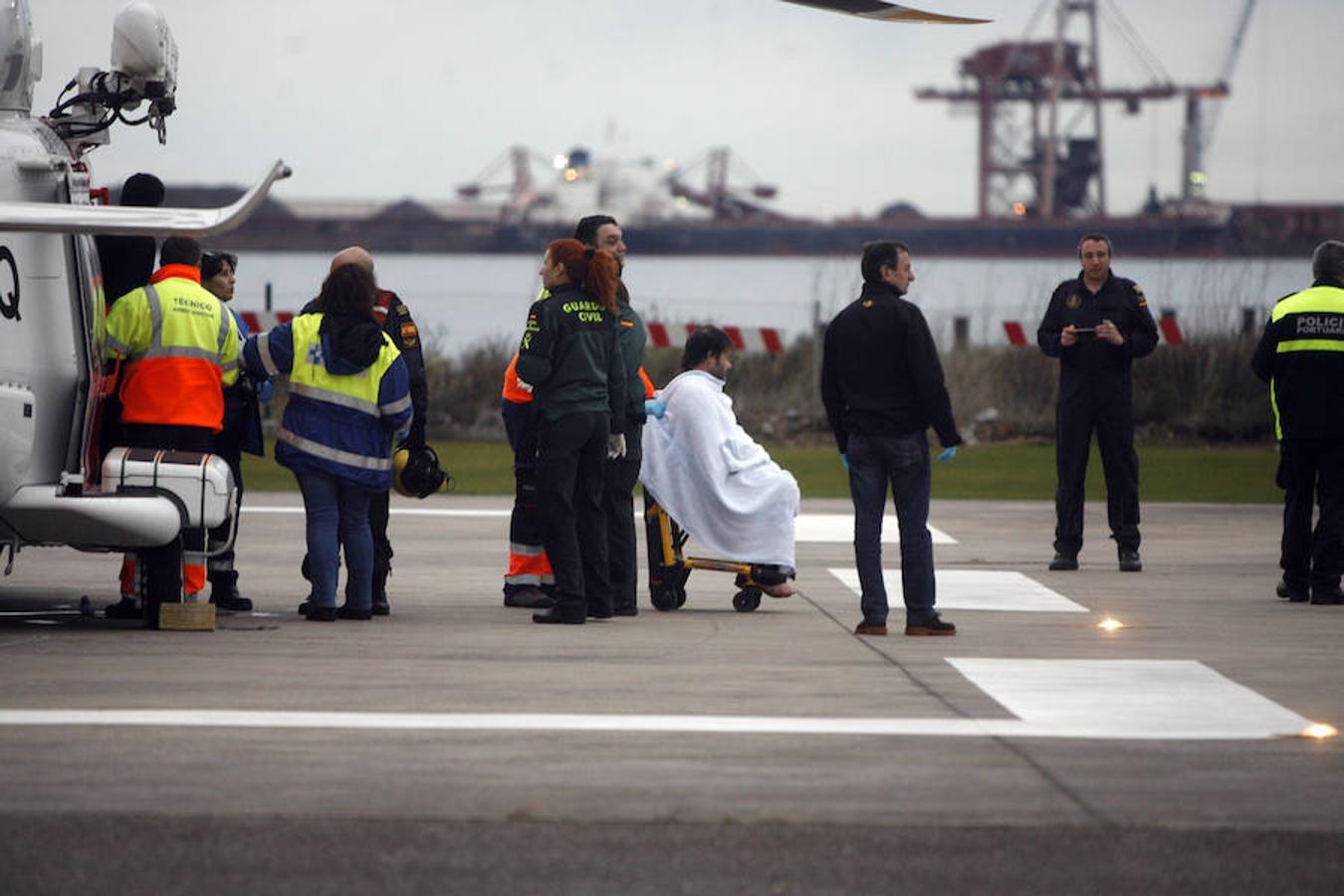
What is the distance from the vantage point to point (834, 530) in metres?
16.9

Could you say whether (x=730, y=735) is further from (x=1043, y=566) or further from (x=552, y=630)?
(x=1043, y=566)

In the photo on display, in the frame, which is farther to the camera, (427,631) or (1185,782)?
(427,631)

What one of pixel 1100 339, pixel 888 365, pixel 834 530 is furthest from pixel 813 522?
pixel 888 365

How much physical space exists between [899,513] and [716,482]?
1184mm

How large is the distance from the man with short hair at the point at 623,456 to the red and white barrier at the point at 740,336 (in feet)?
52.7

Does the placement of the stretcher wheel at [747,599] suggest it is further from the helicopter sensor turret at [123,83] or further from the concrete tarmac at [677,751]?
the helicopter sensor turret at [123,83]

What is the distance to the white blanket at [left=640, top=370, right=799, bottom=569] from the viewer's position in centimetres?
1157

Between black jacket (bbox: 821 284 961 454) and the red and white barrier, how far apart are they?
674 inches

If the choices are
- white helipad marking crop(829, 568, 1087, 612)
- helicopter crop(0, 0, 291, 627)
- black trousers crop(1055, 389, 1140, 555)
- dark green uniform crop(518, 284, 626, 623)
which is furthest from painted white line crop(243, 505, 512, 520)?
helicopter crop(0, 0, 291, 627)

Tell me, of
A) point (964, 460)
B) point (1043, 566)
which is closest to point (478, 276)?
point (964, 460)

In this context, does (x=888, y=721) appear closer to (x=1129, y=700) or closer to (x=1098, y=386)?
(x=1129, y=700)

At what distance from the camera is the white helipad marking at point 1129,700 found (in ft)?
25.7

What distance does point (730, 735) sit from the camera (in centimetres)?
760

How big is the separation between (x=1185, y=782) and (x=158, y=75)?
635 cm
